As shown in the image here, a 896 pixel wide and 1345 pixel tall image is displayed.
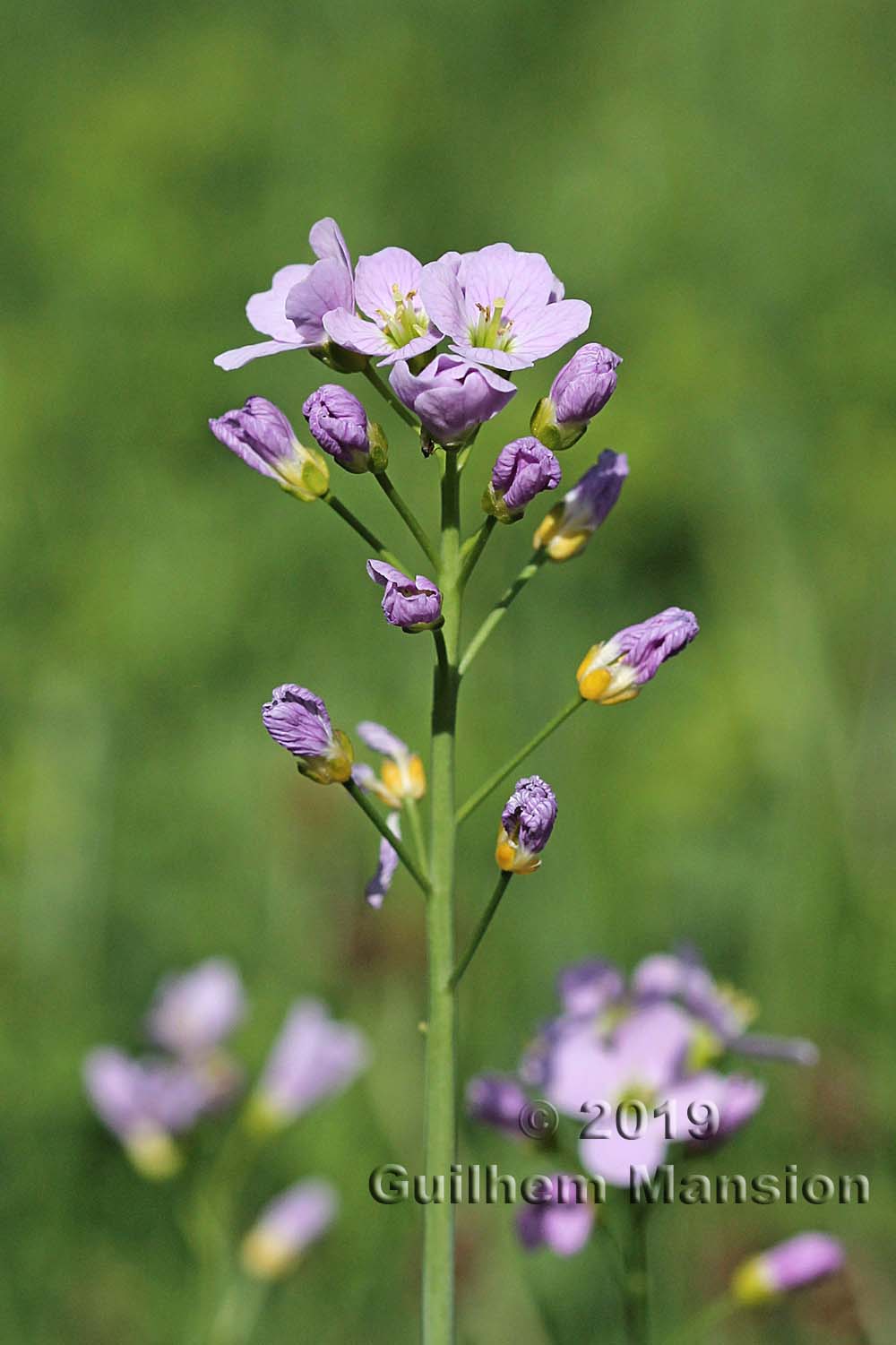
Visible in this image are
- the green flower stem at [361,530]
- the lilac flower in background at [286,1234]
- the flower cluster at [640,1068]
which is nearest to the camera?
the green flower stem at [361,530]

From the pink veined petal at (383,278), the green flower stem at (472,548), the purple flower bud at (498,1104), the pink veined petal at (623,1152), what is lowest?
the pink veined petal at (623,1152)

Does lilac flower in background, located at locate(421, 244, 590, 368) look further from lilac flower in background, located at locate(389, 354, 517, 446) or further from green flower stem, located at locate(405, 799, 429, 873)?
green flower stem, located at locate(405, 799, 429, 873)

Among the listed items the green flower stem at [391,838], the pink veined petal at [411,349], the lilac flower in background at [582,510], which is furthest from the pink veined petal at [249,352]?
the green flower stem at [391,838]

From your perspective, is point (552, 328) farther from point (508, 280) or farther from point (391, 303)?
point (391, 303)

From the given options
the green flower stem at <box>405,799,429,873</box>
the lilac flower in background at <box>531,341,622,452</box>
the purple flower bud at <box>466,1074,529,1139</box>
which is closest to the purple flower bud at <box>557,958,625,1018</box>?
the purple flower bud at <box>466,1074,529,1139</box>

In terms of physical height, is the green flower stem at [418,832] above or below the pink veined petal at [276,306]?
below

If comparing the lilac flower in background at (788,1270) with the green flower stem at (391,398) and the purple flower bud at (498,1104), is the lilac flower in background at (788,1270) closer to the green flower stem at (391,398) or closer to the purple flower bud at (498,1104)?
the purple flower bud at (498,1104)
